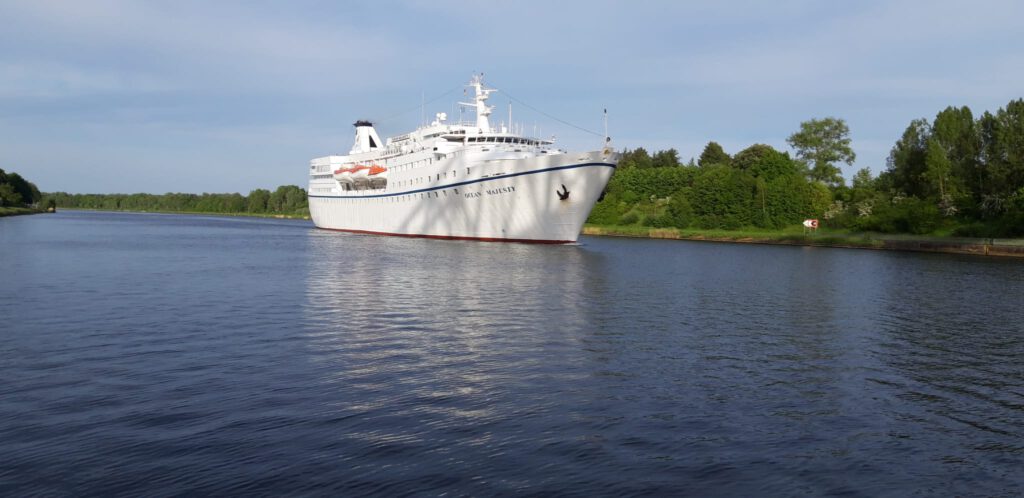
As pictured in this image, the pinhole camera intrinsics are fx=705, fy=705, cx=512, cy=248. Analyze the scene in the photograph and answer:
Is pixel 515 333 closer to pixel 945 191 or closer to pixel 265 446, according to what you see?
pixel 265 446

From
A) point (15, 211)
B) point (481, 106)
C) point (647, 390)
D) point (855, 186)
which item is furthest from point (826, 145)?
point (15, 211)

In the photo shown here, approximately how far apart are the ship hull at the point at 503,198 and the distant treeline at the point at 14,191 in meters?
118

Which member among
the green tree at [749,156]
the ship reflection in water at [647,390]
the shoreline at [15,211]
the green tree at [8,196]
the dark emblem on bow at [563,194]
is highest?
the green tree at [749,156]

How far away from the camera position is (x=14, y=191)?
554ft

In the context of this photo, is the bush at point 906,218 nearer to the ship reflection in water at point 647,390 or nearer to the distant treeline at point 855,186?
the distant treeline at point 855,186

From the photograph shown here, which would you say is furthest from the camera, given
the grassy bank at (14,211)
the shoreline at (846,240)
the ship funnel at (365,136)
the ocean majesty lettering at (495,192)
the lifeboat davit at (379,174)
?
the grassy bank at (14,211)

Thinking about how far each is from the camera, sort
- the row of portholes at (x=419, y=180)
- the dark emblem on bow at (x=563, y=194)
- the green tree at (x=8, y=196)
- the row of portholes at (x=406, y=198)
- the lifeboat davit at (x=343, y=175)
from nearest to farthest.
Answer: the dark emblem on bow at (x=563, y=194), the row of portholes at (x=419, y=180), the row of portholes at (x=406, y=198), the lifeboat davit at (x=343, y=175), the green tree at (x=8, y=196)

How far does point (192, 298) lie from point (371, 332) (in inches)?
407

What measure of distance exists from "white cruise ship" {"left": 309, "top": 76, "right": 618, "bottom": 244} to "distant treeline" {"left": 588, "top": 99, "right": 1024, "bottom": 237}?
42.5 meters

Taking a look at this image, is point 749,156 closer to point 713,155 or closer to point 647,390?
point 713,155

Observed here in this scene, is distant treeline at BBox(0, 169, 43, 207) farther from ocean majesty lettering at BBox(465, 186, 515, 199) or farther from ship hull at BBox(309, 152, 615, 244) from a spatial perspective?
ocean majesty lettering at BBox(465, 186, 515, 199)

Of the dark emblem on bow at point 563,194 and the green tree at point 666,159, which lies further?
the green tree at point 666,159

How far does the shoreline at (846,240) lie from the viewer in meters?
67.9

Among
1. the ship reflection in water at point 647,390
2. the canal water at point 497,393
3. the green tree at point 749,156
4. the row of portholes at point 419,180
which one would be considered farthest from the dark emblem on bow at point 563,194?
the green tree at point 749,156
